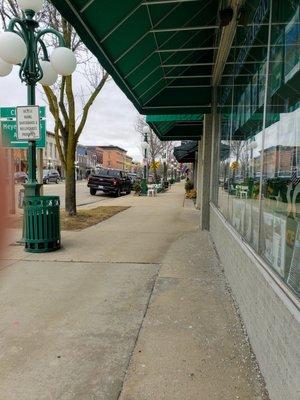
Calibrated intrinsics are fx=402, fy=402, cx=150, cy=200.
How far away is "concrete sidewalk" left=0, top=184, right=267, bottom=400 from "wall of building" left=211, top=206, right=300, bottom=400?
0.20 metres

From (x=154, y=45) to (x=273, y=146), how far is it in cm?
436

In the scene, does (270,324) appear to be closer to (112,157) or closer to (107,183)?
(107,183)

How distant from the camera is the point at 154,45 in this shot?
680cm

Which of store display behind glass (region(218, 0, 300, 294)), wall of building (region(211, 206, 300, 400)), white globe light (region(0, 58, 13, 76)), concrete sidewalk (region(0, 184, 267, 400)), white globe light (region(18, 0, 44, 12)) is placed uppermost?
white globe light (region(18, 0, 44, 12))

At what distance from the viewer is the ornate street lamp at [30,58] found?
5859 mm

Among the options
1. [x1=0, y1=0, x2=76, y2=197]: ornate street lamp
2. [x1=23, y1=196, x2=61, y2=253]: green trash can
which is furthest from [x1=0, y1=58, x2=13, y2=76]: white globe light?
[x1=23, y1=196, x2=61, y2=253]: green trash can

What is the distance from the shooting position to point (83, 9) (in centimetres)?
457

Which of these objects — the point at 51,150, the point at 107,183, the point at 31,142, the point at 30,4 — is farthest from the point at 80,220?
the point at 107,183

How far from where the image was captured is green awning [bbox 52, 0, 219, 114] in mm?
5016

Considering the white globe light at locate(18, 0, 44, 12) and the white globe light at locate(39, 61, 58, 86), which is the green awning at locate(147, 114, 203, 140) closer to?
the white globe light at locate(39, 61, 58, 86)

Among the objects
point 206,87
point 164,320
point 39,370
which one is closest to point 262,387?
point 164,320

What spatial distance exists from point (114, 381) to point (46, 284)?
2645mm

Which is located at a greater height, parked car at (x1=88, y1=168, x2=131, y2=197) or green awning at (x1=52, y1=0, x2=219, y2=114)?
green awning at (x1=52, y1=0, x2=219, y2=114)

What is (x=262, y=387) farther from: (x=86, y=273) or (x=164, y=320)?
(x=86, y=273)
